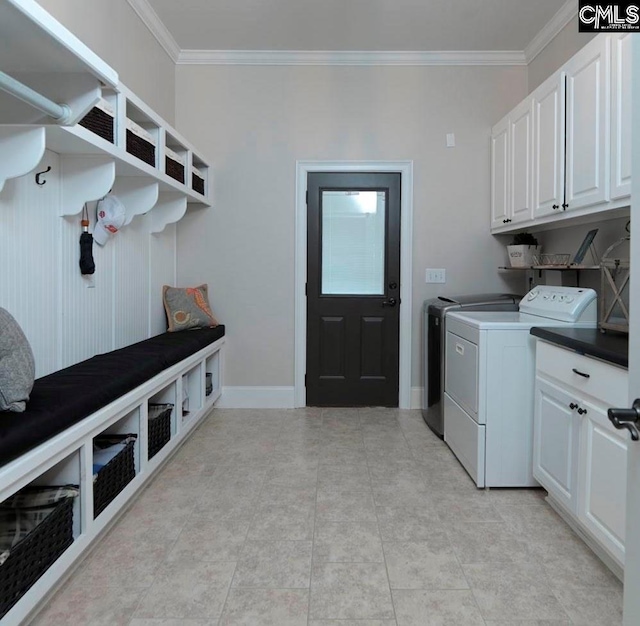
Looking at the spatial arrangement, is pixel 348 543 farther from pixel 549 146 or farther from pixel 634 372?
pixel 549 146

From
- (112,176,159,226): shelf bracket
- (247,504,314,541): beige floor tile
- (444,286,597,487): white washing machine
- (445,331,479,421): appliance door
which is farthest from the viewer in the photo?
(112,176,159,226): shelf bracket

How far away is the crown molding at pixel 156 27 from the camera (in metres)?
3.24

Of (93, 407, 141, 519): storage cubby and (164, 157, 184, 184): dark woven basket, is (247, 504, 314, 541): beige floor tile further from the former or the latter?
(164, 157, 184, 184): dark woven basket

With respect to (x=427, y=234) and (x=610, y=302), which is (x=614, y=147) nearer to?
(x=610, y=302)

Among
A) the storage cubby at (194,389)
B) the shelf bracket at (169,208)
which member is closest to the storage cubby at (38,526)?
the storage cubby at (194,389)

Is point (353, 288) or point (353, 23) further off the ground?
point (353, 23)

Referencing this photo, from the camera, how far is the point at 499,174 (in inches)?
150

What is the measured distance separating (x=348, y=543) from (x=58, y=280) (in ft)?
5.85

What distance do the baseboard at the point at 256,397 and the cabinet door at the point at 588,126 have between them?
8.57ft

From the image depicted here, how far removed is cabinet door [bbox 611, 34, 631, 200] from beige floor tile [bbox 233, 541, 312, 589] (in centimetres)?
203

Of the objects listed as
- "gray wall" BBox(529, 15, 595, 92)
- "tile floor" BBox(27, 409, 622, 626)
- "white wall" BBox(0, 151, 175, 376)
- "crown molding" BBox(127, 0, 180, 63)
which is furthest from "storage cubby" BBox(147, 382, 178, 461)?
"gray wall" BBox(529, 15, 595, 92)

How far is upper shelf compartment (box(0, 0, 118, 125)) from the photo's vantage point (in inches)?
54.8

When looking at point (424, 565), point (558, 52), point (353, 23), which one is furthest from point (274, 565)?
point (558, 52)

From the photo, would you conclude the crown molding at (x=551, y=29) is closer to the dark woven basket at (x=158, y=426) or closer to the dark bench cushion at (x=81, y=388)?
the dark bench cushion at (x=81, y=388)
